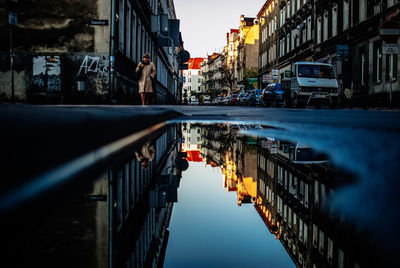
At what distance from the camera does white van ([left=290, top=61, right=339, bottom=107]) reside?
69.2 ft

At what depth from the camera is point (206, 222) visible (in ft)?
5.22

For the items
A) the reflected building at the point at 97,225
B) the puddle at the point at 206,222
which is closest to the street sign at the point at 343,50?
the puddle at the point at 206,222

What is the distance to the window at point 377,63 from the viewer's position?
2237 cm

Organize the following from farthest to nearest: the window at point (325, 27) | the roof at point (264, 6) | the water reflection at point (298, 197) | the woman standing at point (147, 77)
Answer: the roof at point (264, 6), the window at point (325, 27), the woman standing at point (147, 77), the water reflection at point (298, 197)

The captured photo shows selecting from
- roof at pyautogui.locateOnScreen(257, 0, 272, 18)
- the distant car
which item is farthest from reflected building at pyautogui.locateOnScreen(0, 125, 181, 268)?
roof at pyautogui.locateOnScreen(257, 0, 272, 18)

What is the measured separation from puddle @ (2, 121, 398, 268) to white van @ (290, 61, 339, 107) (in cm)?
1912

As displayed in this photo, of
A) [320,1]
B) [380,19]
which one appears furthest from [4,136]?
[320,1]

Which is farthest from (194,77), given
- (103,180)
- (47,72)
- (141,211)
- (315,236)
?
(315,236)

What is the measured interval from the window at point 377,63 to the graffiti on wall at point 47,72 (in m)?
15.5

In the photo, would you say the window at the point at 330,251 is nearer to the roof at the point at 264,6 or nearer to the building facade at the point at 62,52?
the building facade at the point at 62,52

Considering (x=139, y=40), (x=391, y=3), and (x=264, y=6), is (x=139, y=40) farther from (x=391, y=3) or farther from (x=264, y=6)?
(x=264, y=6)

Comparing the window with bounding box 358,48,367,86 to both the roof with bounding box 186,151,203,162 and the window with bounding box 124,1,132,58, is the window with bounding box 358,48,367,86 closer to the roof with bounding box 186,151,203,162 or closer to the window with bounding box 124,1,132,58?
the window with bounding box 124,1,132,58

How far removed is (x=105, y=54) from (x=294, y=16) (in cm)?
2801

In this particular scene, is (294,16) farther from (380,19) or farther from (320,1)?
(380,19)
